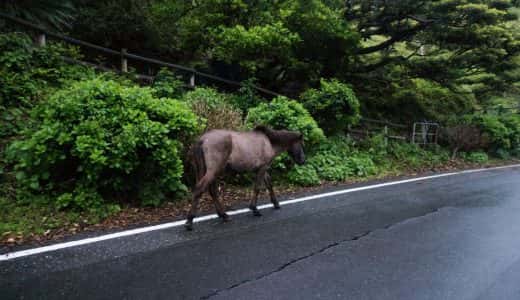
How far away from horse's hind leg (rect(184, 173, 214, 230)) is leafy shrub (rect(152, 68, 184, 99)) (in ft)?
12.2

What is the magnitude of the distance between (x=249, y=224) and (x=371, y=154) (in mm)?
7628

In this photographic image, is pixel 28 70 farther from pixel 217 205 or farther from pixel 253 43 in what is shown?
pixel 217 205

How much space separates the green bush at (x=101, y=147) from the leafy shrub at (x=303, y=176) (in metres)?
3.15

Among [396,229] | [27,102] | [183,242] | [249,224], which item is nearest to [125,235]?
[183,242]

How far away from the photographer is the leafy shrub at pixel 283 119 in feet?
26.5

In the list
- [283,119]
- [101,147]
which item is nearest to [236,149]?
[101,147]

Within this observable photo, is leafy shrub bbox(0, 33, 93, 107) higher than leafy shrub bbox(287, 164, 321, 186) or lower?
higher

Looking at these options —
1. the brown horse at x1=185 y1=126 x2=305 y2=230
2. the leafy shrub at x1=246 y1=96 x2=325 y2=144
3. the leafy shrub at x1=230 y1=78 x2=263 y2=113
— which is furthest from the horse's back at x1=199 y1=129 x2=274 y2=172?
the leafy shrub at x1=230 y1=78 x2=263 y2=113

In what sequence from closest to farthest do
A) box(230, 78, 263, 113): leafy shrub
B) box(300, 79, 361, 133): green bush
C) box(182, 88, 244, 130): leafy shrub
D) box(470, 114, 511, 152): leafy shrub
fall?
box(182, 88, 244, 130): leafy shrub
box(300, 79, 361, 133): green bush
box(230, 78, 263, 113): leafy shrub
box(470, 114, 511, 152): leafy shrub

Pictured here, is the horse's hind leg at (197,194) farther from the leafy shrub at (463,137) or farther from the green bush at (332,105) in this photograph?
the leafy shrub at (463,137)

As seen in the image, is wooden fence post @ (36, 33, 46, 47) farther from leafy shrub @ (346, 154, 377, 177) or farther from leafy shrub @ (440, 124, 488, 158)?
leafy shrub @ (440, 124, 488, 158)

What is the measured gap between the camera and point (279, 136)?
18.8 ft

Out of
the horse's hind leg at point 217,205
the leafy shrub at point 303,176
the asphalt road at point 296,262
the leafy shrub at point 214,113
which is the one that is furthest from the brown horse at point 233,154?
the leafy shrub at point 303,176

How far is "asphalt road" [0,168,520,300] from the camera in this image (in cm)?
292
